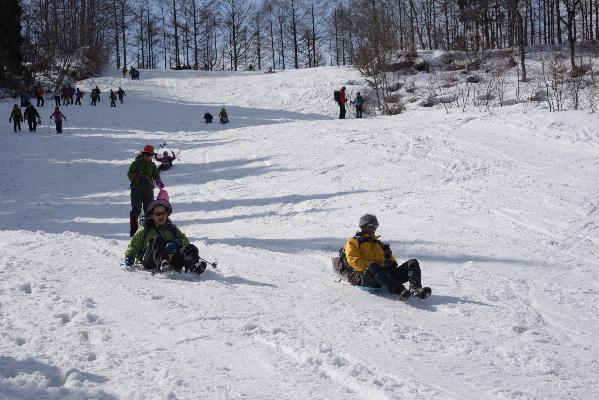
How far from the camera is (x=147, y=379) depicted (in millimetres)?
3711

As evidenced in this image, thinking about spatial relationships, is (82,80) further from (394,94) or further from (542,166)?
(542,166)

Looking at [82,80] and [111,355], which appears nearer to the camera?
[111,355]

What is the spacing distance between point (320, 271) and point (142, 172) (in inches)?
165

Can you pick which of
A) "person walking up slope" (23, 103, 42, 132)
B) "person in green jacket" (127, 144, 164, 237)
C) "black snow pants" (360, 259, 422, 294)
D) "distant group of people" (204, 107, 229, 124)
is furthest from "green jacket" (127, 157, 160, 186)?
"distant group of people" (204, 107, 229, 124)

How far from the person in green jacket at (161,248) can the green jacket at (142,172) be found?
2712 millimetres

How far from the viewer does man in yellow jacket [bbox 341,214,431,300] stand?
19.9 feet

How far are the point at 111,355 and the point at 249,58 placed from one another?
2289 inches

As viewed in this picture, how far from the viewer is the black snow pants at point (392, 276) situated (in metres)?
6.05

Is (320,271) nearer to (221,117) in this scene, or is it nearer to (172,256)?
(172,256)

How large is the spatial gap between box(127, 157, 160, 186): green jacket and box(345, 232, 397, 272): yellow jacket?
4.82 m

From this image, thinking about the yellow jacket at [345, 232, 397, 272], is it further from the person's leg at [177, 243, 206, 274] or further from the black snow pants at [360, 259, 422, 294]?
the person's leg at [177, 243, 206, 274]

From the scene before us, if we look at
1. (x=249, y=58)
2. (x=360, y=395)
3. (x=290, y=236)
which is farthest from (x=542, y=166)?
(x=249, y=58)

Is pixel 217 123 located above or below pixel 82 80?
below

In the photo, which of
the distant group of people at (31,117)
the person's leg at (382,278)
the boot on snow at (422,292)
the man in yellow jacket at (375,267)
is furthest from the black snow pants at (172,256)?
the distant group of people at (31,117)
